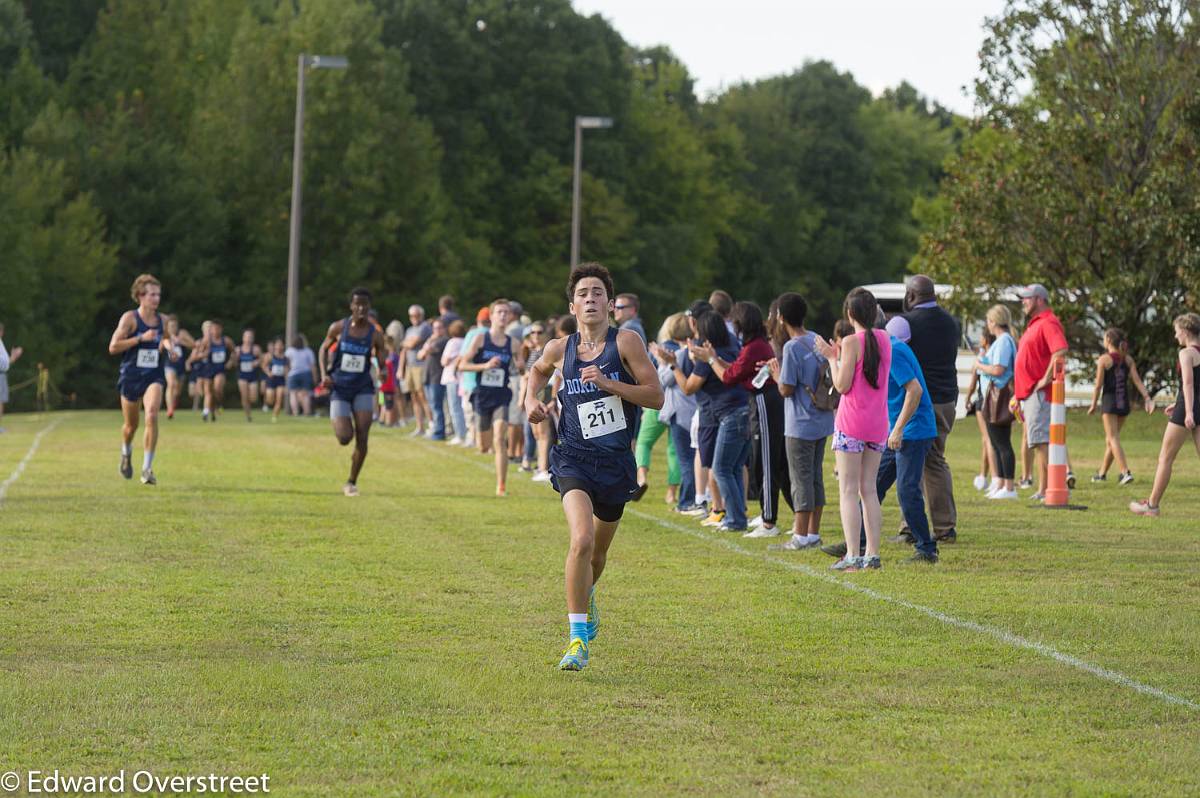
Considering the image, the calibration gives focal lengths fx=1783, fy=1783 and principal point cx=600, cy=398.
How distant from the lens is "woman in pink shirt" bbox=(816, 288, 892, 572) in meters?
11.9

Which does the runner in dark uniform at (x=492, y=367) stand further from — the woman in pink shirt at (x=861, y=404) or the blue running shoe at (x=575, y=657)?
the blue running shoe at (x=575, y=657)

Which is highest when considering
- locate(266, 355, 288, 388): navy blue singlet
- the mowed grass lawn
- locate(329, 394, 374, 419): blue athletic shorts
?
locate(329, 394, 374, 419): blue athletic shorts

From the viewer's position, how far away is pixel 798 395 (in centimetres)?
1355

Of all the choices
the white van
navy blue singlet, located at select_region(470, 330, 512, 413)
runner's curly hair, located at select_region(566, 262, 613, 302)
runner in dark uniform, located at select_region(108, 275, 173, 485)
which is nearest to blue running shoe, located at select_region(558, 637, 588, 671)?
runner's curly hair, located at select_region(566, 262, 613, 302)

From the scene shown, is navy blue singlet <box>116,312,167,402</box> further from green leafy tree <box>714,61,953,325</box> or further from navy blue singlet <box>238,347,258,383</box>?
green leafy tree <box>714,61,953,325</box>

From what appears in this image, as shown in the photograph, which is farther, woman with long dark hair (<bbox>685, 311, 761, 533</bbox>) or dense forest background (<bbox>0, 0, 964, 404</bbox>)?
dense forest background (<bbox>0, 0, 964, 404</bbox>)

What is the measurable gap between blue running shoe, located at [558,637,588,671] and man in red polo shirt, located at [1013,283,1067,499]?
1030 cm

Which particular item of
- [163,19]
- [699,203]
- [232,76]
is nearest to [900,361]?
[232,76]

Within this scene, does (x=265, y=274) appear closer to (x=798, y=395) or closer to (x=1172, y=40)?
(x=1172, y=40)

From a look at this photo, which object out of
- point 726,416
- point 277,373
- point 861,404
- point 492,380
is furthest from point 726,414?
point 277,373

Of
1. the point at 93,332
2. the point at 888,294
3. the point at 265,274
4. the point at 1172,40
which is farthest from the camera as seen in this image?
the point at 265,274

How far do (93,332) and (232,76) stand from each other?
10.0 m

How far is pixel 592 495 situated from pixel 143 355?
10732mm

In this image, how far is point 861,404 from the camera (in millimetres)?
11969
